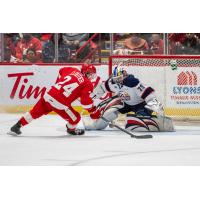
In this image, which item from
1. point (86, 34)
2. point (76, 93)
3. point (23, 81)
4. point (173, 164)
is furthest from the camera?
point (23, 81)

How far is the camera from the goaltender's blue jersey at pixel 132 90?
4695mm

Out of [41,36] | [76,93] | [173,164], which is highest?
[41,36]

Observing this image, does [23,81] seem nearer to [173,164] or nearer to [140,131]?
[140,131]

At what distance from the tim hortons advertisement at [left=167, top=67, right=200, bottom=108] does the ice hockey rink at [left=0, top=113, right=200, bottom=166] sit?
10.6 inches

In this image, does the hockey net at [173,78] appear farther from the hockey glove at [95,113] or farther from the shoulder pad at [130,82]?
the hockey glove at [95,113]

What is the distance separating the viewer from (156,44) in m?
Answer: 5.11

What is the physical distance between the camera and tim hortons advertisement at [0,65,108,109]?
17.4 ft

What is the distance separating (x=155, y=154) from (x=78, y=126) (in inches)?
33.8

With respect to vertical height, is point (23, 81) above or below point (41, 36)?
below

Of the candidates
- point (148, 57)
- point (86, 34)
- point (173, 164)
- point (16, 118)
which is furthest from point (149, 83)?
point (173, 164)

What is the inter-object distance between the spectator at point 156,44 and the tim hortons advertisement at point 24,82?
735 millimetres

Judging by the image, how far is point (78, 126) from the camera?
4.62 m

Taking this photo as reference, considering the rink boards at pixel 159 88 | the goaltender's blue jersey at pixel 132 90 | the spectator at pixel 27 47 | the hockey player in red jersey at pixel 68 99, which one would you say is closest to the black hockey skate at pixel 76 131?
the hockey player in red jersey at pixel 68 99

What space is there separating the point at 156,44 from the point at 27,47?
3.15 feet
